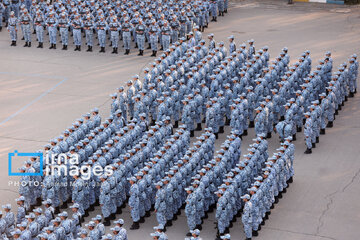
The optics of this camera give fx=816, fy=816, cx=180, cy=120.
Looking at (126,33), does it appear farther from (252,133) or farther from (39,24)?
(252,133)

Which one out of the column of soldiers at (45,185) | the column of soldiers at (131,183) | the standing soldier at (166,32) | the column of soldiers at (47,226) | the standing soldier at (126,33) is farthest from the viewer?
the standing soldier at (166,32)

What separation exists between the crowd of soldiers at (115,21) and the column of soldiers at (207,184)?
10.8 meters

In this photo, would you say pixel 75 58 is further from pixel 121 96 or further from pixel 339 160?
pixel 339 160

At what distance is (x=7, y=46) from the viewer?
38031 mm

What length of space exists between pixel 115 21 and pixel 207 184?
1510 cm

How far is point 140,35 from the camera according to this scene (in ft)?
117

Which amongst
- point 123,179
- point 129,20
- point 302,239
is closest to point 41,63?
point 129,20

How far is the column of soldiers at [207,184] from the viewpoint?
2202 cm

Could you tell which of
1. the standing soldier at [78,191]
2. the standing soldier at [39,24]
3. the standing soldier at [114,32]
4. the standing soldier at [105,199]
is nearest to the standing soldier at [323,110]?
the standing soldier at [105,199]

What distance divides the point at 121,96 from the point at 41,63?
323 inches

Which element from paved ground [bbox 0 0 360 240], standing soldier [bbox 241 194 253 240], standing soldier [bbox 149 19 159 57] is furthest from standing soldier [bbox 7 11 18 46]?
standing soldier [bbox 241 194 253 240]

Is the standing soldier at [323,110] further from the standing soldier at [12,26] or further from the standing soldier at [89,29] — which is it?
the standing soldier at [12,26]

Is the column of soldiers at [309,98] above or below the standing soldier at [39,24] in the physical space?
below

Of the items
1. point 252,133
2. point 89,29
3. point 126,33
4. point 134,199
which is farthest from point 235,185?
point 89,29
